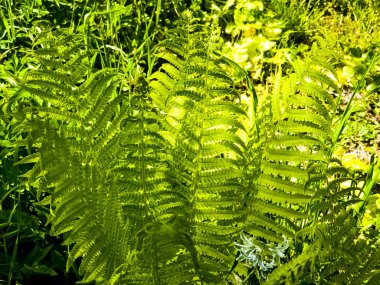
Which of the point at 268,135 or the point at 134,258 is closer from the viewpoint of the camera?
the point at 134,258

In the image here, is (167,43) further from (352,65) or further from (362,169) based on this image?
(352,65)

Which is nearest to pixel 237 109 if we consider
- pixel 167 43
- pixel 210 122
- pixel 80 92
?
pixel 210 122

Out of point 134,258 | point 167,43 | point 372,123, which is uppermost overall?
point 372,123

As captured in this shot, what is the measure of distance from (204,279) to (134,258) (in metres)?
0.25

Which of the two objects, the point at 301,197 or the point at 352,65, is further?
the point at 352,65

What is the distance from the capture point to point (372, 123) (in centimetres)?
290

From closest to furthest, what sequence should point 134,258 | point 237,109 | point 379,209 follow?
point 134,258
point 237,109
point 379,209

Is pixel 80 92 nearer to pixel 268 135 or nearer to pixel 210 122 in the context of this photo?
pixel 210 122

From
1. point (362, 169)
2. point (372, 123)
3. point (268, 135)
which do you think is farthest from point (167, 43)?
point (372, 123)

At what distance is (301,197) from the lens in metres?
1.45

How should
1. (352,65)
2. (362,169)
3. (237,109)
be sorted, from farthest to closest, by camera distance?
1. (352,65)
2. (362,169)
3. (237,109)

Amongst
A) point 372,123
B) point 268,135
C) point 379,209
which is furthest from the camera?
Result: point 372,123

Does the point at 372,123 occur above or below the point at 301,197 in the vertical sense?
above

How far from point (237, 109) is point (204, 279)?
0.46 meters
